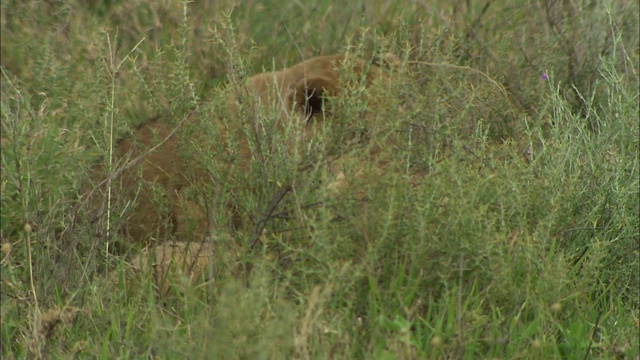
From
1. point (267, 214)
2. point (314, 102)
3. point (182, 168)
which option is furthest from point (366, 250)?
point (314, 102)

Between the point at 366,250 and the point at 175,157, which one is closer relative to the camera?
the point at 366,250

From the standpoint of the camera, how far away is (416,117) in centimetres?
331

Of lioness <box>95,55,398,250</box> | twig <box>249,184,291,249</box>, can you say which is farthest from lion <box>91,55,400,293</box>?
twig <box>249,184,291,249</box>

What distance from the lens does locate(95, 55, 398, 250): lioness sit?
3.32m

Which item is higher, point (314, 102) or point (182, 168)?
point (314, 102)

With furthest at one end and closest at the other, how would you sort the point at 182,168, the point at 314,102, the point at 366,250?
the point at 314,102, the point at 182,168, the point at 366,250

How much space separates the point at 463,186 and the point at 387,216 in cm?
34

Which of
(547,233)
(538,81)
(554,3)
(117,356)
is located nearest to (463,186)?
(547,233)

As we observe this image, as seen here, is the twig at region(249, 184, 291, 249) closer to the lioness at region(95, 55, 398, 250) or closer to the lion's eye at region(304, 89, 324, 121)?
the lioness at region(95, 55, 398, 250)

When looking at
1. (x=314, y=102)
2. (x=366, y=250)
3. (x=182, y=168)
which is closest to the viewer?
(x=366, y=250)

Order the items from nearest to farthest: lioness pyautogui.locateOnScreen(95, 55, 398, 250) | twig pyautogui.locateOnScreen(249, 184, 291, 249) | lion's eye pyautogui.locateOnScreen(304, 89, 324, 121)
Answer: twig pyautogui.locateOnScreen(249, 184, 291, 249)
lioness pyautogui.locateOnScreen(95, 55, 398, 250)
lion's eye pyautogui.locateOnScreen(304, 89, 324, 121)

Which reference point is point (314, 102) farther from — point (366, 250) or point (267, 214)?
point (366, 250)

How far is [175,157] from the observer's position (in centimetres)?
369

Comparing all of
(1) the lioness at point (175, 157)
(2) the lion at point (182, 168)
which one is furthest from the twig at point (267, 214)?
(1) the lioness at point (175, 157)
